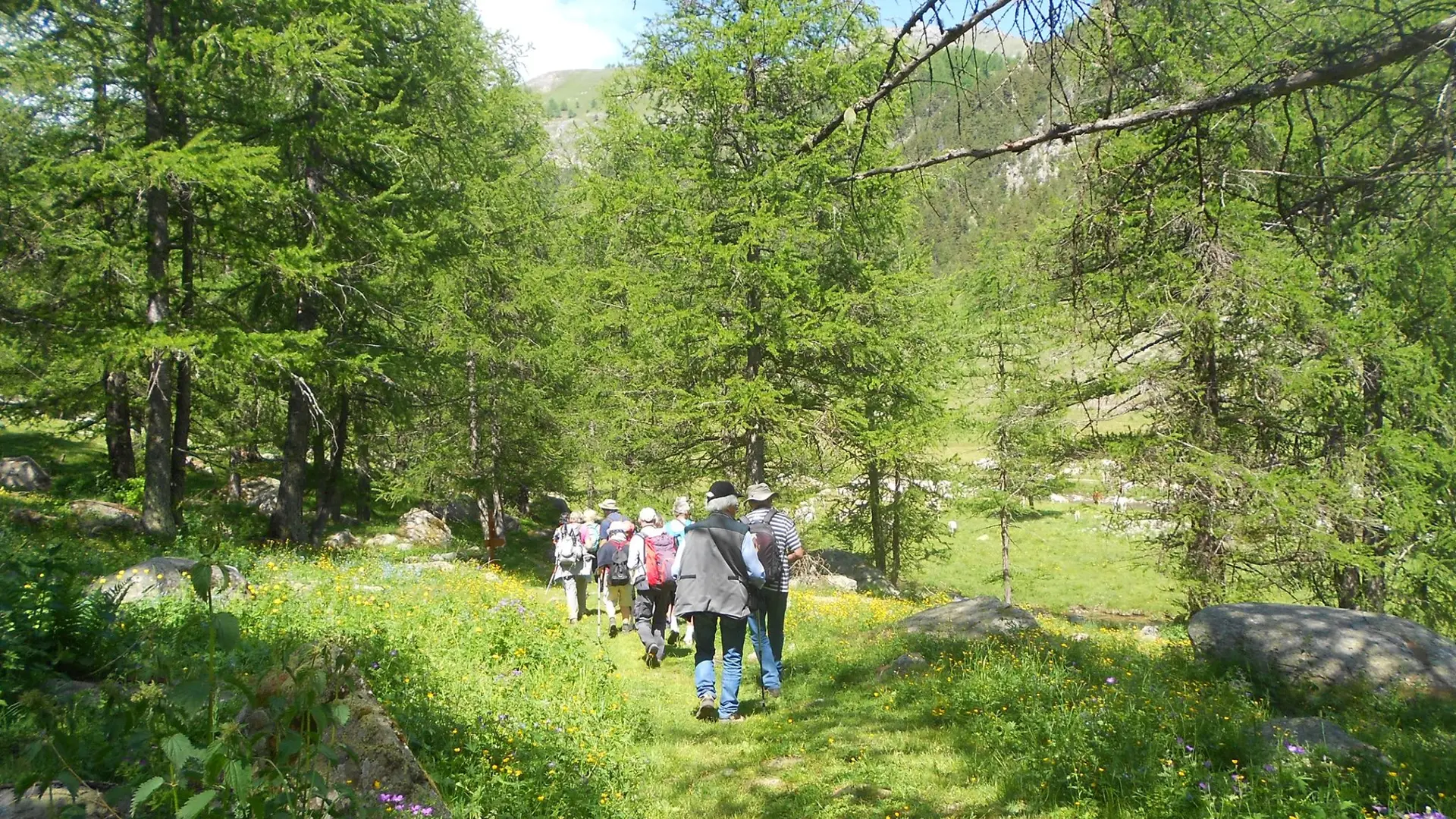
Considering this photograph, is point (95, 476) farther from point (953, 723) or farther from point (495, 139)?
point (953, 723)

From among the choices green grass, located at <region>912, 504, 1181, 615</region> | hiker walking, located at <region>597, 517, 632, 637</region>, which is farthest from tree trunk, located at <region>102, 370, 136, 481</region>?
green grass, located at <region>912, 504, 1181, 615</region>

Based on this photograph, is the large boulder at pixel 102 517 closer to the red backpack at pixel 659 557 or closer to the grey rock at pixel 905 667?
the red backpack at pixel 659 557

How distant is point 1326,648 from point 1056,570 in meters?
24.6

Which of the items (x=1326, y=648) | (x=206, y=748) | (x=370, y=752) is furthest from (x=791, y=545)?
(x=206, y=748)

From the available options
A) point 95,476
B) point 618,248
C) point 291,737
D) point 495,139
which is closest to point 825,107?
point 618,248

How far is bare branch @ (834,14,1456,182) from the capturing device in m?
3.00

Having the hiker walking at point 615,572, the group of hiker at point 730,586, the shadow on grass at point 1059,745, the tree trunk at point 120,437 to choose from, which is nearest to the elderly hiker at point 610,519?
the hiker walking at point 615,572

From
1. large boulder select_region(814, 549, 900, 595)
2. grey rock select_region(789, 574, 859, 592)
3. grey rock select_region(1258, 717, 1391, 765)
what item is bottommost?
large boulder select_region(814, 549, 900, 595)

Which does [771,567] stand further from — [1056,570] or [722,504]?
[1056,570]

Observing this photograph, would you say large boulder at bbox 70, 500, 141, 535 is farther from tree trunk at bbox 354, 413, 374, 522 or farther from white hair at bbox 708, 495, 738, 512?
white hair at bbox 708, 495, 738, 512

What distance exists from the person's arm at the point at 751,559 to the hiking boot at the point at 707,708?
1186 mm

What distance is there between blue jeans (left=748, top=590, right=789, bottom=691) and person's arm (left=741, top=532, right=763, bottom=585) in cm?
50

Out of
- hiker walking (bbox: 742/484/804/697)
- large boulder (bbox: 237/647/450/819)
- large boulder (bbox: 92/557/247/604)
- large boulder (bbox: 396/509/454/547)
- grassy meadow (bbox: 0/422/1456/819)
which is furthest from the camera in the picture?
large boulder (bbox: 396/509/454/547)

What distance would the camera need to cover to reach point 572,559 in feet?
37.4
